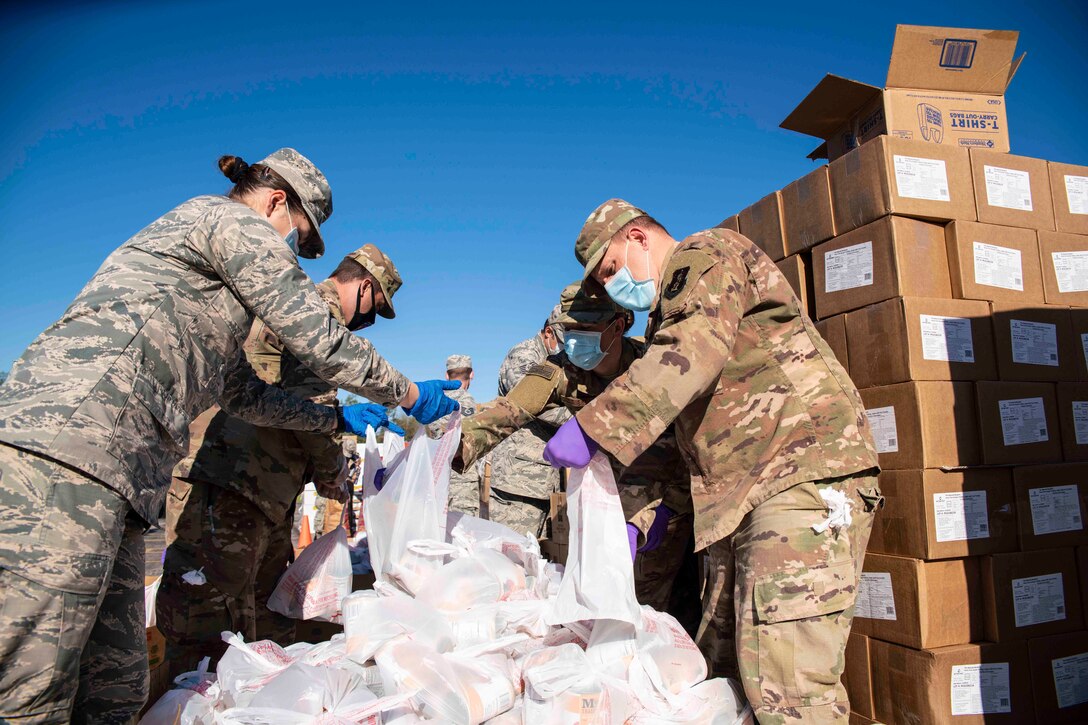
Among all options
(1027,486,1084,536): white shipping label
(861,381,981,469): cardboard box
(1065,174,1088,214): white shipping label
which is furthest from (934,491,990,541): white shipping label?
(1065,174,1088,214): white shipping label

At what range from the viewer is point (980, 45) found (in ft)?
9.08

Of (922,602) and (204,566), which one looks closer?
(922,602)

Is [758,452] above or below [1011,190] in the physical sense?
below

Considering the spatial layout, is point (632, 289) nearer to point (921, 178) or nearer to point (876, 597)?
point (921, 178)

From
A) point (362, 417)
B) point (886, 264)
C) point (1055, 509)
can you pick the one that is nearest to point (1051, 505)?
point (1055, 509)

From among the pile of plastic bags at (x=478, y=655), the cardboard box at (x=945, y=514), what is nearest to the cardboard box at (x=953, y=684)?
the cardboard box at (x=945, y=514)

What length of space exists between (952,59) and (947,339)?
1.35 metres

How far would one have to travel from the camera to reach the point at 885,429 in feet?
7.73

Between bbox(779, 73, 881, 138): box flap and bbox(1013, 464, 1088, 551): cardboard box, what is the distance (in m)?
1.68

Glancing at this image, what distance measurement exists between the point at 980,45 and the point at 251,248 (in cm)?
303

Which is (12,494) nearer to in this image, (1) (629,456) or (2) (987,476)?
(1) (629,456)

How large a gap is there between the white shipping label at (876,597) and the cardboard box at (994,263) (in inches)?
43.0

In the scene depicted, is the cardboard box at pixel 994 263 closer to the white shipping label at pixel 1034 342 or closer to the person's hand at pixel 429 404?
the white shipping label at pixel 1034 342

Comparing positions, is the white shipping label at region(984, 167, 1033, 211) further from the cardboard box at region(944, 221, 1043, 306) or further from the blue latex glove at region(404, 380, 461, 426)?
the blue latex glove at region(404, 380, 461, 426)
